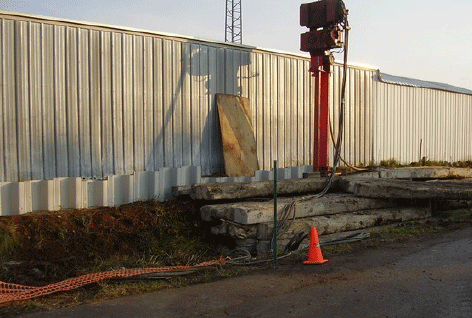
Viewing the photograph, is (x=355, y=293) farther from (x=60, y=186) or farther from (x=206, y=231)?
(x=60, y=186)

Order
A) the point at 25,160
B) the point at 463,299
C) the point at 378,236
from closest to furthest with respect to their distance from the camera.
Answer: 1. the point at 463,299
2. the point at 25,160
3. the point at 378,236

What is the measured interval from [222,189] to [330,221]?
2186 millimetres

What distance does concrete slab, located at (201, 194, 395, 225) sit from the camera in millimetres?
8727

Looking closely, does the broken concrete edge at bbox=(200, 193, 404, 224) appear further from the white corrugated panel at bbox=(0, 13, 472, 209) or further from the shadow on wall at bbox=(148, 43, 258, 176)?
the white corrugated panel at bbox=(0, 13, 472, 209)

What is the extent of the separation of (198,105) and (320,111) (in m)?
3.20

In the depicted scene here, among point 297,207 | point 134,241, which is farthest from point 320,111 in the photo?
point 134,241

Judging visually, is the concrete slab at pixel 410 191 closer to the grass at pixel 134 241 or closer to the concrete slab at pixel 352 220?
the concrete slab at pixel 352 220

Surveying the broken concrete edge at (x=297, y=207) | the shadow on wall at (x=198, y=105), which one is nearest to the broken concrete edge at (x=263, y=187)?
the broken concrete edge at (x=297, y=207)

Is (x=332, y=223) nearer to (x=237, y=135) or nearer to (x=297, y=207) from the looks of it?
(x=297, y=207)

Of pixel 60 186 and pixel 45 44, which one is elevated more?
pixel 45 44

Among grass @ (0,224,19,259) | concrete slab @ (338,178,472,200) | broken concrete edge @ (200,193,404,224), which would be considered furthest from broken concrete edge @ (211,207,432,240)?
grass @ (0,224,19,259)

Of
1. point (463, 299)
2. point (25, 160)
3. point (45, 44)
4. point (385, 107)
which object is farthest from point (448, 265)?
point (385, 107)

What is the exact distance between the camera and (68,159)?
9.40 meters

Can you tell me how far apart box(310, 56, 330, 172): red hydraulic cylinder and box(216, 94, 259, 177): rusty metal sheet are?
172cm
